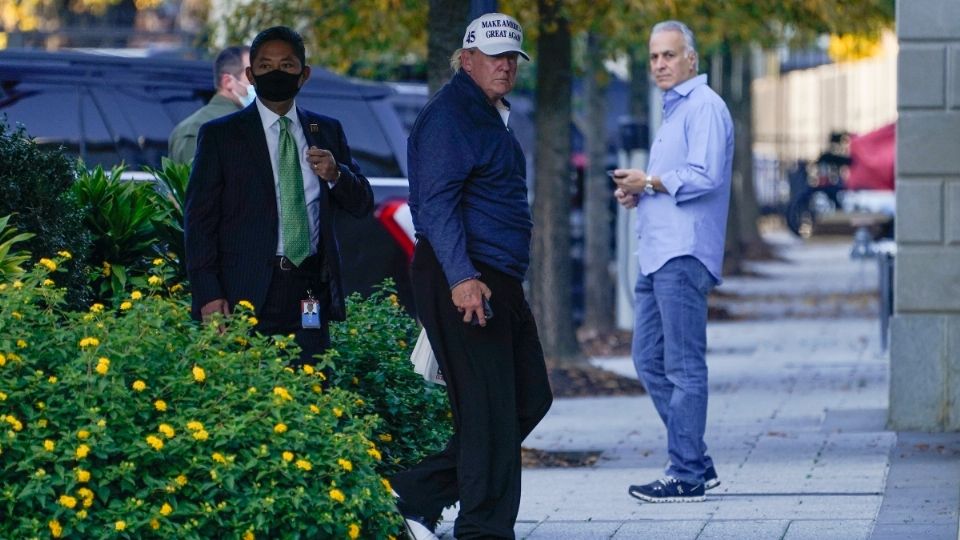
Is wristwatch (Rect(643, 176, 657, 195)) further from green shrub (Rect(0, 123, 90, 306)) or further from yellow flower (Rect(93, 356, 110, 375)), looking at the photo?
yellow flower (Rect(93, 356, 110, 375))

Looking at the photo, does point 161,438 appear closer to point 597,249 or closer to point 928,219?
point 928,219

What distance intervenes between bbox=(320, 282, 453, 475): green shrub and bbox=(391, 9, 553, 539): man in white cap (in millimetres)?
407

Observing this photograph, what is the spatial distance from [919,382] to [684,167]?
2692mm

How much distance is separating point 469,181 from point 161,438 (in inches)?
57.0

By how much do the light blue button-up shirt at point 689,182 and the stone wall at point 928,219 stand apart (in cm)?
209

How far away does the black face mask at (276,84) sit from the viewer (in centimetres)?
640

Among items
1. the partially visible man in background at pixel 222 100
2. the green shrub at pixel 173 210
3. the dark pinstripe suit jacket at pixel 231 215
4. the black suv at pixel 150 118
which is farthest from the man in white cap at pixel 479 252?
the black suv at pixel 150 118

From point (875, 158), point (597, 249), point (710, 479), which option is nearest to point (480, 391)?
point (710, 479)

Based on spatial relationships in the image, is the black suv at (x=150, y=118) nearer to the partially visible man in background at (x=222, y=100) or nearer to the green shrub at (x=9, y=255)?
the partially visible man in background at (x=222, y=100)

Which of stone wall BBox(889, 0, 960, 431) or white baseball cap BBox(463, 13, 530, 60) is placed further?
stone wall BBox(889, 0, 960, 431)

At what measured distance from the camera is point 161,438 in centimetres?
527

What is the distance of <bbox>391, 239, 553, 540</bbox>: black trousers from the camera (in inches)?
245

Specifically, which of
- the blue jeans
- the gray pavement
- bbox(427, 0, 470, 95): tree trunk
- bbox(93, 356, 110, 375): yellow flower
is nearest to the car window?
the gray pavement

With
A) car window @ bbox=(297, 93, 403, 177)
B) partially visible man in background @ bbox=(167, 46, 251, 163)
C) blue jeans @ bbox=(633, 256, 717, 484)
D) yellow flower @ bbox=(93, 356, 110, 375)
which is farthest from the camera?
car window @ bbox=(297, 93, 403, 177)
